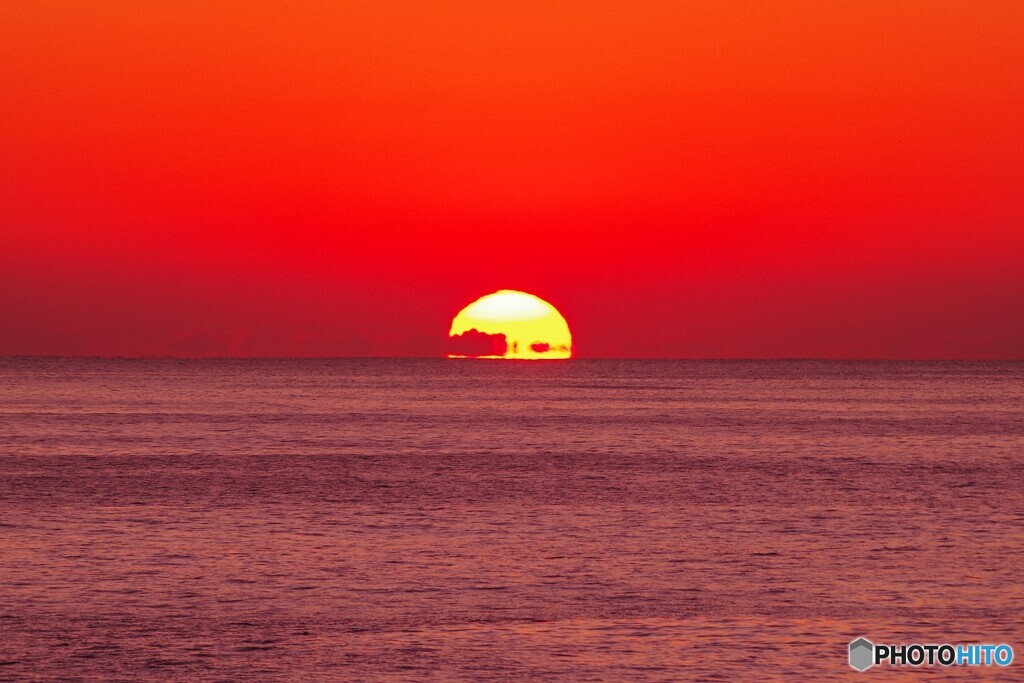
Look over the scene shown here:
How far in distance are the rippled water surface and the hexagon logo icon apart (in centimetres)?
36

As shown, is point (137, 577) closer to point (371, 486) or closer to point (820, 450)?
point (371, 486)

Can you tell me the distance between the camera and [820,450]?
2494 inches

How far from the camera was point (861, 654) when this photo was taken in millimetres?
18328

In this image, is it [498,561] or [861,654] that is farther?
[498,561]

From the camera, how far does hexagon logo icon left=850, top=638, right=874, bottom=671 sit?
17812 mm

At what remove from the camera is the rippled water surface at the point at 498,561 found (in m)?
18.4

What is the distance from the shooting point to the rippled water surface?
18.4 meters

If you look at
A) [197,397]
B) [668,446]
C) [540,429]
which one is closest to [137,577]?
[668,446]

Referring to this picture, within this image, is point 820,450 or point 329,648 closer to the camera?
point 329,648

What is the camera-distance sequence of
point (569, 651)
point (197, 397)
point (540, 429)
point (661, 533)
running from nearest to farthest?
point (569, 651)
point (661, 533)
point (540, 429)
point (197, 397)

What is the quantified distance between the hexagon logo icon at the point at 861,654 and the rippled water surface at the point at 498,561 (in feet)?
1.19

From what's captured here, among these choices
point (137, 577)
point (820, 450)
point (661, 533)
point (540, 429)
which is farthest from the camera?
point (540, 429)

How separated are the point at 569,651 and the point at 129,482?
29.0m

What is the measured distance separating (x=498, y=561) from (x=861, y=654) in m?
9.66
